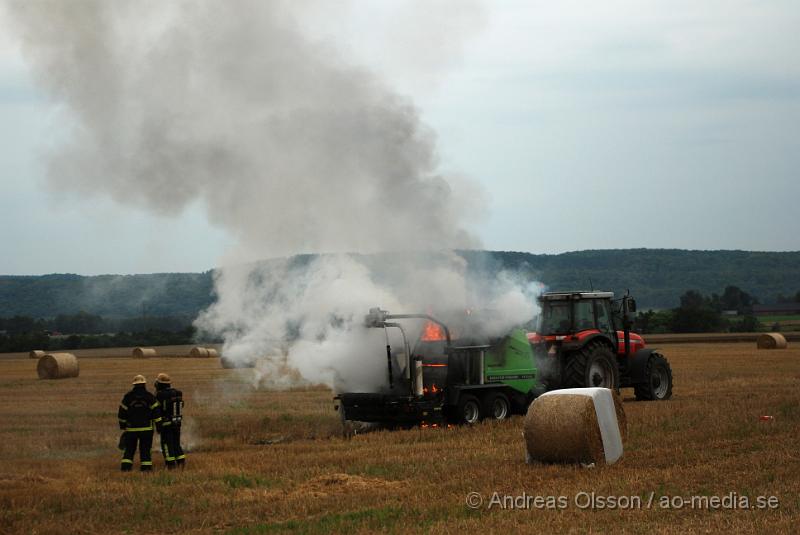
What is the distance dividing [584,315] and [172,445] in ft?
38.9

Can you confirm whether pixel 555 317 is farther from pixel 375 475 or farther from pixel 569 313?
pixel 375 475

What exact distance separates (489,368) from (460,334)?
1.05 meters

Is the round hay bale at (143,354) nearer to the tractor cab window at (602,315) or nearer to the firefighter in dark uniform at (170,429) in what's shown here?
the tractor cab window at (602,315)

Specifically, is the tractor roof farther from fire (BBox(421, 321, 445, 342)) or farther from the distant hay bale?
the distant hay bale

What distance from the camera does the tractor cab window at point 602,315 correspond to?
25.1m

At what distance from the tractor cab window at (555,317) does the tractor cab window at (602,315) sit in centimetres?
87

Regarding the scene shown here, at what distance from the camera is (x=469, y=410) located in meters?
21.7

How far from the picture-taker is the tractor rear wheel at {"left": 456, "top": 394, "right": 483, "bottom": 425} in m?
21.3

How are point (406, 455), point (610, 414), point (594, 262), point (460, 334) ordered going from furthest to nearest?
1. point (594, 262)
2. point (460, 334)
3. point (406, 455)
4. point (610, 414)

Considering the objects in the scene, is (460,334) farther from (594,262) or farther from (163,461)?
(594,262)

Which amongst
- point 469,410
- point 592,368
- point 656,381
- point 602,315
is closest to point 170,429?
point 469,410

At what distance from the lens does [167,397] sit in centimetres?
1686

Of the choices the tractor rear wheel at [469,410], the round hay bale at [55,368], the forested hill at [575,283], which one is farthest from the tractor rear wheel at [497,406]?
the forested hill at [575,283]

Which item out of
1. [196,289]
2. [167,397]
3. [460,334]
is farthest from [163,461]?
[196,289]
